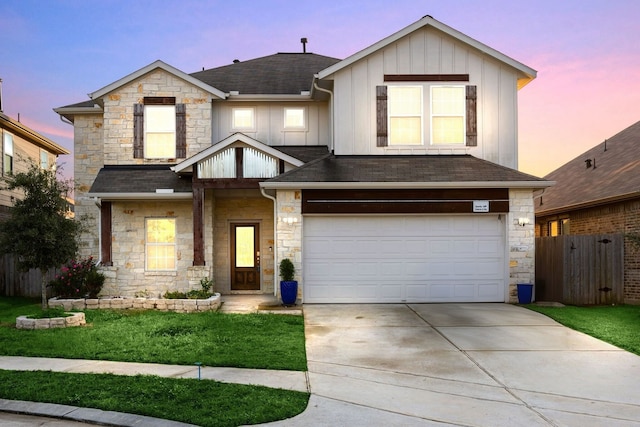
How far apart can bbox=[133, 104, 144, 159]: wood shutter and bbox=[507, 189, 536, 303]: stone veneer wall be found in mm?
11108

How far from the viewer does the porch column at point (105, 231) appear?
51.8 ft

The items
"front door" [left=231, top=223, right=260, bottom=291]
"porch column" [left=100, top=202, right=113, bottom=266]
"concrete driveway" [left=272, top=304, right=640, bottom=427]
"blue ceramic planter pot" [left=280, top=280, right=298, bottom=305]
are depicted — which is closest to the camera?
"concrete driveway" [left=272, top=304, right=640, bottom=427]

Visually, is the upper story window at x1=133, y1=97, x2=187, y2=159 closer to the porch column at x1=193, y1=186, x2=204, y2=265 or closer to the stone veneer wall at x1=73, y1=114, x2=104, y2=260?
the stone veneer wall at x1=73, y1=114, x2=104, y2=260

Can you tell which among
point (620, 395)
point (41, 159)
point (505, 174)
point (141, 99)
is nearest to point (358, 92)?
point (505, 174)

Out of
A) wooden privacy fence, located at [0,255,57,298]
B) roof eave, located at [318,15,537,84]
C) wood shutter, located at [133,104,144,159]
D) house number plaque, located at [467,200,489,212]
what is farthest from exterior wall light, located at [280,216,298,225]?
wooden privacy fence, located at [0,255,57,298]

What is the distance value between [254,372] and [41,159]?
70.5 ft

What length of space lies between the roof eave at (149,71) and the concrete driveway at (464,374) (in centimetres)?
860

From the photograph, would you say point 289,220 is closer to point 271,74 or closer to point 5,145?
point 271,74

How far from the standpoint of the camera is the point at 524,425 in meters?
5.60

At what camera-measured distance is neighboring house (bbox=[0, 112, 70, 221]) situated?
66.7 ft

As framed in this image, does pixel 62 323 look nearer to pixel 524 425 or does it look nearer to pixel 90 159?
pixel 90 159

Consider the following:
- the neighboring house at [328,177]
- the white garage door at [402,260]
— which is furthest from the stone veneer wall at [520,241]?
the white garage door at [402,260]

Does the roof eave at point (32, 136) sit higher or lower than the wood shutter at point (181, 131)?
higher

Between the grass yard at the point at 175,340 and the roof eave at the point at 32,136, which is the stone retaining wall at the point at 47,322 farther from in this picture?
the roof eave at the point at 32,136
